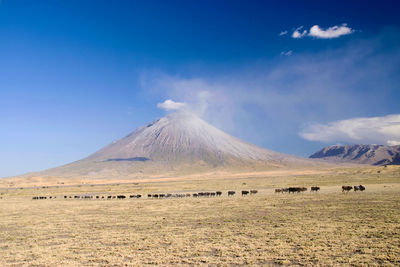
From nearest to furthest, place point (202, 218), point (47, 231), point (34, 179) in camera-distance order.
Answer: point (47, 231) → point (202, 218) → point (34, 179)

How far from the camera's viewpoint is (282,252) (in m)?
12.4

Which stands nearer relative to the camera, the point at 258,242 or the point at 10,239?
the point at 258,242

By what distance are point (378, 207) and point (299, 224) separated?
31.3ft

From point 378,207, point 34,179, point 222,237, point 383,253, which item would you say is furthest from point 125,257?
point 34,179

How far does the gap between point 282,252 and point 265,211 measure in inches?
488

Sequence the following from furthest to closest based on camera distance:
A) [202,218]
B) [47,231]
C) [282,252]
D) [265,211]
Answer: [265,211], [202,218], [47,231], [282,252]

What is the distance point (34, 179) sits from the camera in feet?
363

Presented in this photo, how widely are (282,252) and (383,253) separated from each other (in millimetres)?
3870

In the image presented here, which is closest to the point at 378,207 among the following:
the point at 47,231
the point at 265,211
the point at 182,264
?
the point at 265,211

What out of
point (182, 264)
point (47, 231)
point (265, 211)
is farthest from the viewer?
point (265, 211)

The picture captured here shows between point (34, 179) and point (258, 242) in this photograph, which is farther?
point (34, 179)

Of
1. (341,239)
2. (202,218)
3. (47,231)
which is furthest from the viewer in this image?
(202,218)

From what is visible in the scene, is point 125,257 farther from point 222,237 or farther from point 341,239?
point 341,239

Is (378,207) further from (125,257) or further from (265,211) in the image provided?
(125,257)
